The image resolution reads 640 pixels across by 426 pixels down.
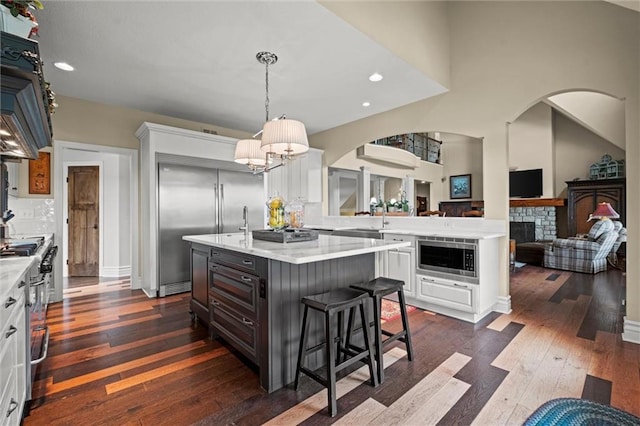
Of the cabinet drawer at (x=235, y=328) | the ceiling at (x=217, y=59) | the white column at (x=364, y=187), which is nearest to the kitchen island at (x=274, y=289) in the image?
the cabinet drawer at (x=235, y=328)

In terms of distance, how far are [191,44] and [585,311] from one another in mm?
4963

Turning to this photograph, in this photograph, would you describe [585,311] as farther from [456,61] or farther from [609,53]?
[456,61]

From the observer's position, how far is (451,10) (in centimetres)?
406

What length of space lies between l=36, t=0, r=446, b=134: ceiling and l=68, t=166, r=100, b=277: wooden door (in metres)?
2.08

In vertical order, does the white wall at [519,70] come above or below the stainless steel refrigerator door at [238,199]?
above

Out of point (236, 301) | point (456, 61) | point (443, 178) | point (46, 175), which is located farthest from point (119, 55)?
point (443, 178)

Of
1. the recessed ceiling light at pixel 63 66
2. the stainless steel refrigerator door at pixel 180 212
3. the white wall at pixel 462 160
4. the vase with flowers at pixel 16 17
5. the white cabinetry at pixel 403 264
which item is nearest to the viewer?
the vase with flowers at pixel 16 17

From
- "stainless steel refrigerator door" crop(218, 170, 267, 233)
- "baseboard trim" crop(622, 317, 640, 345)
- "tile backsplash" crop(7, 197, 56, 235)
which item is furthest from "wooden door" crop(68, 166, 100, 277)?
"baseboard trim" crop(622, 317, 640, 345)

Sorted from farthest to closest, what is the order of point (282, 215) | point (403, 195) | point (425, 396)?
point (403, 195) → point (282, 215) → point (425, 396)

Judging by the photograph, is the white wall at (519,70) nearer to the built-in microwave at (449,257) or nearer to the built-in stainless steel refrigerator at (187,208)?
the built-in microwave at (449,257)

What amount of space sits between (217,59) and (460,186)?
8780mm

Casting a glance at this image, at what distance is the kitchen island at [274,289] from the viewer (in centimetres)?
198

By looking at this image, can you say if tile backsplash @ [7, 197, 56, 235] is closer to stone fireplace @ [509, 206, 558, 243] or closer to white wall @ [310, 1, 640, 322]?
white wall @ [310, 1, 640, 322]

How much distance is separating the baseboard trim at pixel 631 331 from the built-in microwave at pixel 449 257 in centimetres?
125
